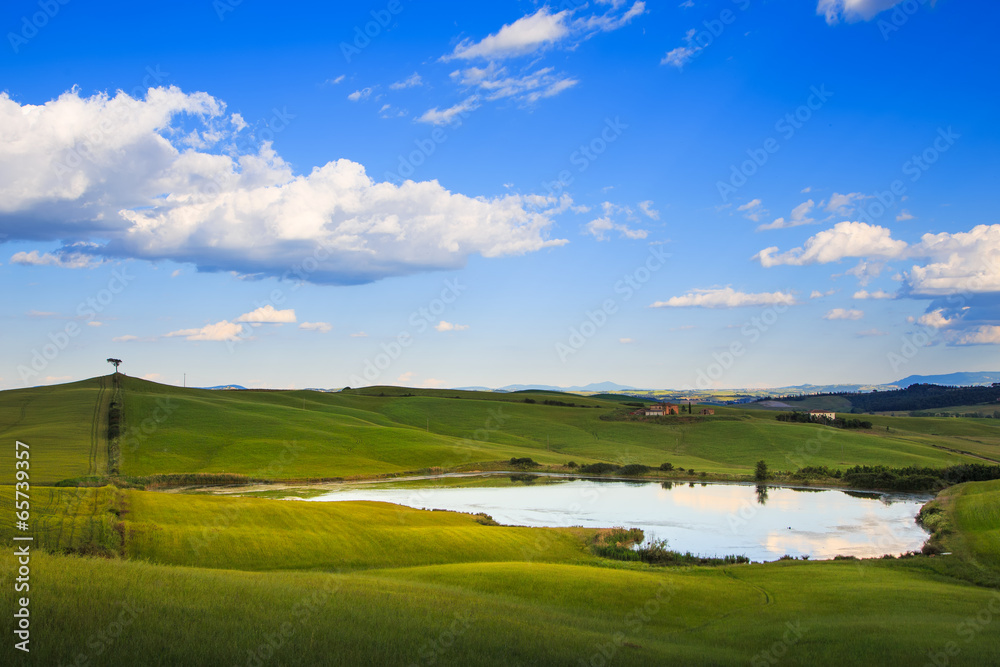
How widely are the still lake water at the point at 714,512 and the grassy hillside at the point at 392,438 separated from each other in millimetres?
16094

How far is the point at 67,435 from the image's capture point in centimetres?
8212

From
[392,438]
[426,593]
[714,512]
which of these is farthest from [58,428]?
[426,593]

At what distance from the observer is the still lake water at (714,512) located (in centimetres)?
4225

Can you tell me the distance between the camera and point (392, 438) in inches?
3903

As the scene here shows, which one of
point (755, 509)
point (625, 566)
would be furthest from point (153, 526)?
point (755, 509)

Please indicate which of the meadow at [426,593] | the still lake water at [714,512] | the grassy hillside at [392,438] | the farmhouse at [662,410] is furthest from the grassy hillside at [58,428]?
the farmhouse at [662,410]

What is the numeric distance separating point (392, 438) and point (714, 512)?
55.7 metres

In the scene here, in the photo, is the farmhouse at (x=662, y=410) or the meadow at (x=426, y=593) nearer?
the meadow at (x=426, y=593)

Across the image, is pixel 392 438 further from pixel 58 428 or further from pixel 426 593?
pixel 426 593

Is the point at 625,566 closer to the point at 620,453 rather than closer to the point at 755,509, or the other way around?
the point at 755,509

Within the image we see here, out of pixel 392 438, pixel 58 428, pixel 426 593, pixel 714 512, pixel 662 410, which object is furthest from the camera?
pixel 662 410

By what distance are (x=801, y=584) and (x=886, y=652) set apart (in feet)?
44.6

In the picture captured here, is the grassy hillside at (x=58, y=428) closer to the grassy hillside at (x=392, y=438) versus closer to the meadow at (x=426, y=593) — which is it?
the grassy hillside at (x=392, y=438)

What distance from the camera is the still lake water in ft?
139
